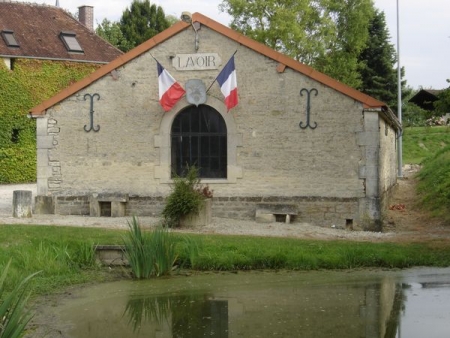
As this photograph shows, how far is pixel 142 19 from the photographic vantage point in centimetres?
5912

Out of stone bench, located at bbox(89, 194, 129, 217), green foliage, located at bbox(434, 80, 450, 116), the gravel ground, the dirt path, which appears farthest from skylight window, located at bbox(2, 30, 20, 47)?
green foliage, located at bbox(434, 80, 450, 116)

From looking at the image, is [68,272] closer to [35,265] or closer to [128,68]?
[35,265]

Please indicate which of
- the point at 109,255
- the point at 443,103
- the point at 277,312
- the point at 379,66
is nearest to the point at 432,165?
the point at 379,66

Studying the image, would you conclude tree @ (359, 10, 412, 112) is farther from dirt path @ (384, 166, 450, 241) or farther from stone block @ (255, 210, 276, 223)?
stone block @ (255, 210, 276, 223)

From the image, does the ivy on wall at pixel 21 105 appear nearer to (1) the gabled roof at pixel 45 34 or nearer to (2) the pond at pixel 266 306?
(1) the gabled roof at pixel 45 34

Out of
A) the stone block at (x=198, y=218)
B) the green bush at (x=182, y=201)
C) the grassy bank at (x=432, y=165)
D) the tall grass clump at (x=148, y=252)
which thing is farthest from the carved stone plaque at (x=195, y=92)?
the tall grass clump at (x=148, y=252)

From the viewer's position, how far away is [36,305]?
10906 mm

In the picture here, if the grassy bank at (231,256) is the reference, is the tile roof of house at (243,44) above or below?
above

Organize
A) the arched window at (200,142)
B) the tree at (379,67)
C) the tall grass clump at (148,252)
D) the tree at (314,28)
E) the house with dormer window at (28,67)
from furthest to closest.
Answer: the tree at (379,67)
the tree at (314,28)
the house with dormer window at (28,67)
the arched window at (200,142)
the tall grass clump at (148,252)

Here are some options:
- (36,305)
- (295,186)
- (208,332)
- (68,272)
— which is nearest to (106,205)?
(295,186)

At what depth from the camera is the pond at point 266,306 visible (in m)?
9.24

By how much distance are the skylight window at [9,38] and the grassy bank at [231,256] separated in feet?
71.9

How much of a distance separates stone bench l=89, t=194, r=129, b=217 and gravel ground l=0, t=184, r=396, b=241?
12.9 inches

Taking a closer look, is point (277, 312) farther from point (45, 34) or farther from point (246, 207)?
point (45, 34)
